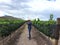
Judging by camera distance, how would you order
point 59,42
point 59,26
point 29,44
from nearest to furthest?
point 59,26
point 59,42
point 29,44

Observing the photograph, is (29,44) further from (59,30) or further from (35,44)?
(59,30)

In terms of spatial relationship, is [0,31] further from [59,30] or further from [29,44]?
[59,30]

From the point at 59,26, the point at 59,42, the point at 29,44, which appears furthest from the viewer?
the point at 29,44

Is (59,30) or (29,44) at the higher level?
(59,30)

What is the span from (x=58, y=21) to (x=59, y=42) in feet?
0.90

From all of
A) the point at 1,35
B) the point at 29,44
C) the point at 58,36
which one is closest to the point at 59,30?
the point at 58,36

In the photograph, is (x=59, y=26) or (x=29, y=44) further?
(x=29, y=44)

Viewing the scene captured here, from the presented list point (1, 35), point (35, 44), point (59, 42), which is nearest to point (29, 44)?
point (35, 44)

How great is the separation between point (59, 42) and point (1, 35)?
2092cm

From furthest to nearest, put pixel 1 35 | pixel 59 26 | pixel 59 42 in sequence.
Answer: pixel 1 35, pixel 59 42, pixel 59 26

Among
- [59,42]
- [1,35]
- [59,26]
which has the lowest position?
[1,35]

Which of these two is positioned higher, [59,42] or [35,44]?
[59,42]

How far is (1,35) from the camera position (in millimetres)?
Answer: 23203

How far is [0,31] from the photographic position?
23.7 m
